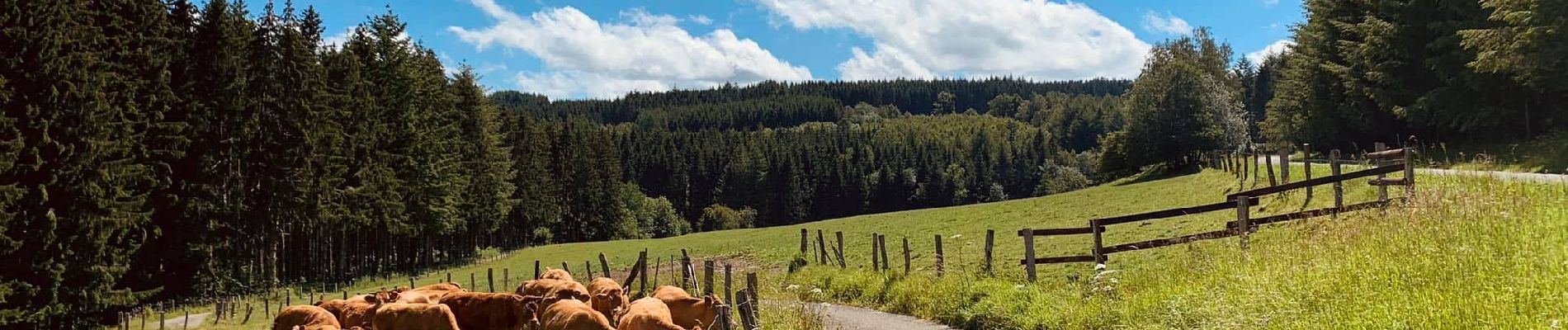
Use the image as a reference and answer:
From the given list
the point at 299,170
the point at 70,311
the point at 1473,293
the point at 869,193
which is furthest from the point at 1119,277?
the point at 869,193

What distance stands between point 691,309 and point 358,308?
661cm

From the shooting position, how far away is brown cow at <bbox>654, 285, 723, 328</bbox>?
46.2 ft

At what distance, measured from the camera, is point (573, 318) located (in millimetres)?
12672

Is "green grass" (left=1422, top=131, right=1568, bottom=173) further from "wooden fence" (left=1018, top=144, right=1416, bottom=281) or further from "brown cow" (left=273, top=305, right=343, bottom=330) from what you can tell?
"brown cow" (left=273, top=305, right=343, bottom=330)

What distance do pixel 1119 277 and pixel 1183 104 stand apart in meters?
51.7

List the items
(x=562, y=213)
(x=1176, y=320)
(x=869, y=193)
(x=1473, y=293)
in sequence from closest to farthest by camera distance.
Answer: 1. (x=1473, y=293)
2. (x=1176, y=320)
3. (x=562, y=213)
4. (x=869, y=193)

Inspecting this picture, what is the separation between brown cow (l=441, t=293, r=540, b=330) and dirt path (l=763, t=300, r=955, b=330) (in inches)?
214

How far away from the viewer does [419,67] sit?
49.6 m

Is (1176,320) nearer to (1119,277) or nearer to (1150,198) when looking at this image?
(1119,277)

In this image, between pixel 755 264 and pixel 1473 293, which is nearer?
pixel 1473 293

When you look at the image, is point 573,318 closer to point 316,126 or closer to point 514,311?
point 514,311

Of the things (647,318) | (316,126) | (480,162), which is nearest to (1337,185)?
(647,318)

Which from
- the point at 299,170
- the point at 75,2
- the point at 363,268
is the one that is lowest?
the point at 363,268

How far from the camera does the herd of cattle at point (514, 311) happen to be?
1278 centimetres
